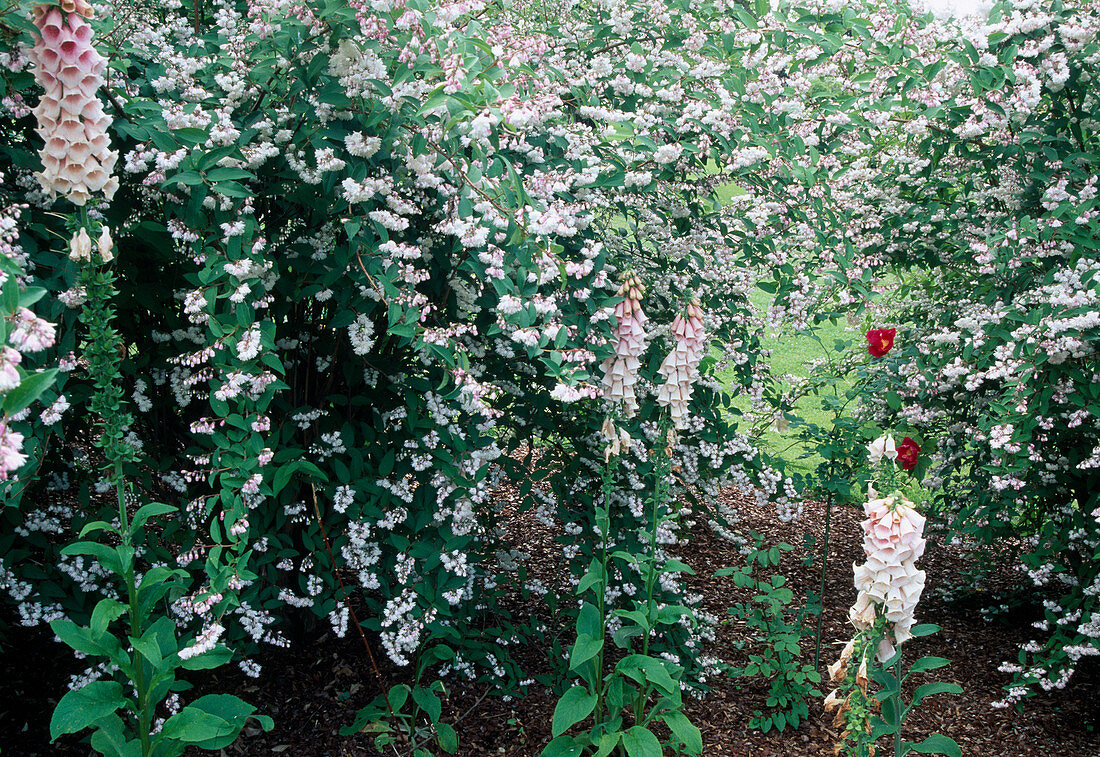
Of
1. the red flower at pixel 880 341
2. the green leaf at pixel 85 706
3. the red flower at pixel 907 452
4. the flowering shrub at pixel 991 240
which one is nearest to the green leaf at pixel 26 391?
the green leaf at pixel 85 706

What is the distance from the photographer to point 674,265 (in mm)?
3352

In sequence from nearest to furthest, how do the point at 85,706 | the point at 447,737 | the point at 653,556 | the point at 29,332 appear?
the point at 29,332, the point at 85,706, the point at 653,556, the point at 447,737

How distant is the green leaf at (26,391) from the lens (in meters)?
1.34

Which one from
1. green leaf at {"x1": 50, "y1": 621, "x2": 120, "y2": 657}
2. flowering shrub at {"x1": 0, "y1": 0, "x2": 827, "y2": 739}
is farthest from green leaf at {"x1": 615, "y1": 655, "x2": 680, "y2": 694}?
green leaf at {"x1": 50, "y1": 621, "x2": 120, "y2": 657}

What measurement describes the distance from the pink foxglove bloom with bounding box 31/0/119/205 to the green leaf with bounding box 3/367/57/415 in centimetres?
64

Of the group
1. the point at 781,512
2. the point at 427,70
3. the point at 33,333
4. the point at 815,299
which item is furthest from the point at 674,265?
the point at 33,333

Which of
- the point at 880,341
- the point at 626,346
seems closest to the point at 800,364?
the point at 880,341

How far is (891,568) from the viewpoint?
2143 mm

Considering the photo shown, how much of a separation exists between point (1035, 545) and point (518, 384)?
2.29m

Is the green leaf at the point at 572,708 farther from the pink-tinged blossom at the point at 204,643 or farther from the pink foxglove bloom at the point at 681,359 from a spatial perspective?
the pink-tinged blossom at the point at 204,643

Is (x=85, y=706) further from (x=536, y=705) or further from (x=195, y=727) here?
(x=536, y=705)

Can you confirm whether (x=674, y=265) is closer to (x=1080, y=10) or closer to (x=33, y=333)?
(x=1080, y=10)

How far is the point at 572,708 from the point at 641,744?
24 cm

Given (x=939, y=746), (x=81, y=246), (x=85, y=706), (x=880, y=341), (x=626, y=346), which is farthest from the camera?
(x=880, y=341)
